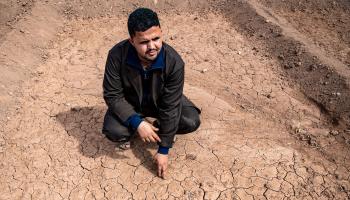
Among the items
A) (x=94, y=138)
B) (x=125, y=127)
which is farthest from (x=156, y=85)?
(x=94, y=138)

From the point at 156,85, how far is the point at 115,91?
0.36m

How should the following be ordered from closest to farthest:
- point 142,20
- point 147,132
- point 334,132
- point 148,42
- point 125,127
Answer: point 142,20 → point 148,42 → point 147,132 → point 125,127 → point 334,132

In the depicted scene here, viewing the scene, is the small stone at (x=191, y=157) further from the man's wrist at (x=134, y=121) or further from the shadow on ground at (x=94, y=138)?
the man's wrist at (x=134, y=121)

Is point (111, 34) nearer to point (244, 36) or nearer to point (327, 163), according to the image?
A: point (244, 36)

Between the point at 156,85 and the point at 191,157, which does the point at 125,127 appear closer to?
the point at 156,85

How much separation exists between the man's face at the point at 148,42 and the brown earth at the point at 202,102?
1060 mm

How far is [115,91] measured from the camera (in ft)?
10.0

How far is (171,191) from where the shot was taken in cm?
305

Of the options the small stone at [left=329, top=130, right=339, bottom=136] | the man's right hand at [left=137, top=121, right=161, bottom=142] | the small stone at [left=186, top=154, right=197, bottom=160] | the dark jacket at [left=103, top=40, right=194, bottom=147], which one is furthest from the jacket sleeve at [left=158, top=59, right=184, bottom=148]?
the small stone at [left=329, top=130, right=339, bottom=136]

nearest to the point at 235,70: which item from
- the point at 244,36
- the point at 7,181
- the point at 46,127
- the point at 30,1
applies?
the point at 244,36

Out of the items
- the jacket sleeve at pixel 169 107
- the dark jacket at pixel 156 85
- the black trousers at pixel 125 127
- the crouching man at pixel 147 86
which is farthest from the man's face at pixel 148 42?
the black trousers at pixel 125 127

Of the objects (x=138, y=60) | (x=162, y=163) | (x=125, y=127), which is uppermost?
(x=138, y=60)

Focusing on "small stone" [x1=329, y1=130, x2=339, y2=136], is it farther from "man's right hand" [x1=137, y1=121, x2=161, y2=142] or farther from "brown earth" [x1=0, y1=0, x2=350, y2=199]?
"man's right hand" [x1=137, y1=121, x2=161, y2=142]

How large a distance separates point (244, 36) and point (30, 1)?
11.5ft
